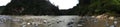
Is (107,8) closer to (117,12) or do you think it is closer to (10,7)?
(117,12)

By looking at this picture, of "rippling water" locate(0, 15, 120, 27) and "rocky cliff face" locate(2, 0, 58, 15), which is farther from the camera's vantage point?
"rocky cliff face" locate(2, 0, 58, 15)

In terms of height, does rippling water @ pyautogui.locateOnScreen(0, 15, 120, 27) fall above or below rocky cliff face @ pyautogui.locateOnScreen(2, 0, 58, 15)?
above

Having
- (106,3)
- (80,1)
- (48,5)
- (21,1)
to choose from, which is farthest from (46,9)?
(106,3)

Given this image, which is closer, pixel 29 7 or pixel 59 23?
pixel 59 23

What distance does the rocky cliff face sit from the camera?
109250 mm

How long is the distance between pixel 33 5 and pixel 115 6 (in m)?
71.8

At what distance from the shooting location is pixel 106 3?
49.9 m

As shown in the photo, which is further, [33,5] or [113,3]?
[33,5]

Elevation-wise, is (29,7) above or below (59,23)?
below

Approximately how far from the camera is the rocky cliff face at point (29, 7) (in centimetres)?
10925

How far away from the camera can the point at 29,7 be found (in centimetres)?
→ 11538

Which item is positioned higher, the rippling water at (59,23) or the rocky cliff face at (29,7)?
the rippling water at (59,23)

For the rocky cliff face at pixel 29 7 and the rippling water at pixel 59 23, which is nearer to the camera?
the rippling water at pixel 59 23

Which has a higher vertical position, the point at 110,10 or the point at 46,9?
the point at 110,10
